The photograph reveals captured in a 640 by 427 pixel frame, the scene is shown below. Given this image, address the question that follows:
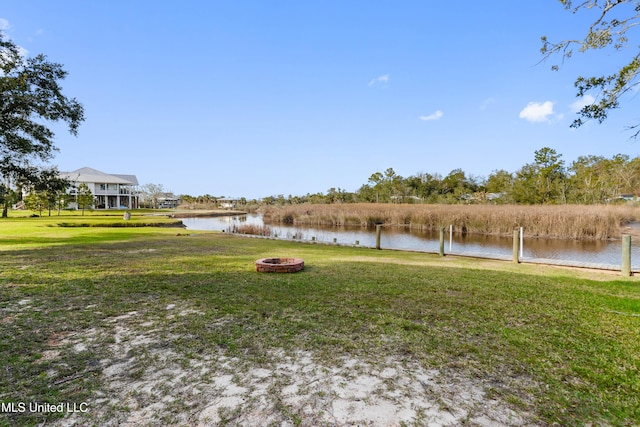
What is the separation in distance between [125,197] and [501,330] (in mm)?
55021

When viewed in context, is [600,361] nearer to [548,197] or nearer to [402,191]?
[548,197]

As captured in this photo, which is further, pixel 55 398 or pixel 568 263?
pixel 568 263

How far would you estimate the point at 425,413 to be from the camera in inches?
81.2

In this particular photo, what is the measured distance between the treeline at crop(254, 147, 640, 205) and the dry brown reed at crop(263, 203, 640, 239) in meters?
7.48

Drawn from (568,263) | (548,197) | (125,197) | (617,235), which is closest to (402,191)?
(548,197)

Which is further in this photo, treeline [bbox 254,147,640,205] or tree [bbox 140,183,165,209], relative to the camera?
tree [bbox 140,183,165,209]

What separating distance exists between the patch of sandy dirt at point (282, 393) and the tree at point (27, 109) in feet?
29.4

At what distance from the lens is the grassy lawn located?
212 cm

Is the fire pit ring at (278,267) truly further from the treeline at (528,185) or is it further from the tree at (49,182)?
the treeline at (528,185)

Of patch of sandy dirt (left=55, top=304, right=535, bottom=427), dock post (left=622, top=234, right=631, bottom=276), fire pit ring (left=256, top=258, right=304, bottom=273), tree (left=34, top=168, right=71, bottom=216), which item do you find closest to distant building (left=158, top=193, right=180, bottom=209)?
tree (left=34, top=168, right=71, bottom=216)

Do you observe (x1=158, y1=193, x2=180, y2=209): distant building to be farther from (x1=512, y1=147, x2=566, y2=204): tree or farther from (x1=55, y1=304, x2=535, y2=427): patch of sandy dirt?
(x1=55, y1=304, x2=535, y2=427): patch of sandy dirt

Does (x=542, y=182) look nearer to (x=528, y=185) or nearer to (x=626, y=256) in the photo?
(x=528, y=185)

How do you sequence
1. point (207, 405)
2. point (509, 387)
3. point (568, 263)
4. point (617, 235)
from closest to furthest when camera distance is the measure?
1. point (207, 405)
2. point (509, 387)
3. point (568, 263)
4. point (617, 235)

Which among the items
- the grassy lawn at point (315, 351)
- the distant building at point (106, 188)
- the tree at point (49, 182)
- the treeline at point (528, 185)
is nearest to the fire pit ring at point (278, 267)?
the grassy lawn at point (315, 351)
